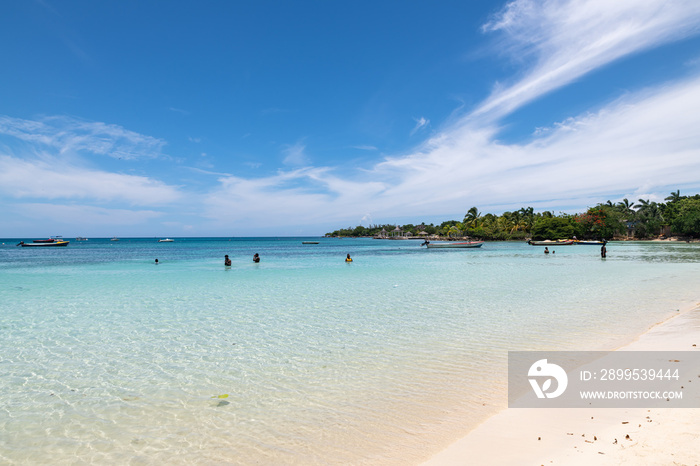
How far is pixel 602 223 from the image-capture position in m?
105

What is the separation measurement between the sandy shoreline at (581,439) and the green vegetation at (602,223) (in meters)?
110

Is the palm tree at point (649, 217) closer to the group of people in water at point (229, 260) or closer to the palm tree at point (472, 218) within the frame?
the palm tree at point (472, 218)

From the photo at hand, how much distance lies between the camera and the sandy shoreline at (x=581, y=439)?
3775 millimetres

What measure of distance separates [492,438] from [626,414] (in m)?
2.00

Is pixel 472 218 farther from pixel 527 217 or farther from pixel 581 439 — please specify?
pixel 581 439

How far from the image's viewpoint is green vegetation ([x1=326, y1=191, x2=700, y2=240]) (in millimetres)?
92288

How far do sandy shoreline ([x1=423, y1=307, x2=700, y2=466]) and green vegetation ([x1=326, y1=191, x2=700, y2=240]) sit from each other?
110261 millimetres

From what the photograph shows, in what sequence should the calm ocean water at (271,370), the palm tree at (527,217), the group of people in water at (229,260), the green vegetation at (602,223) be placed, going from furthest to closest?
the palm tree at (527,217) → the green vegetation at (602,223) → the group of people in water at (229,260) → the calm ocean water at (271,370)

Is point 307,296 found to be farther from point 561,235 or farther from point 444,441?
point 561,235

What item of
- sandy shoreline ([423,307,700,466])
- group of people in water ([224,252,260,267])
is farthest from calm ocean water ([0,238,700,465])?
group of people in water ([224,252,260,267])

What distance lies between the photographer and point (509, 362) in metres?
7.79

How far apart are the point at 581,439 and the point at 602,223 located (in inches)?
4872

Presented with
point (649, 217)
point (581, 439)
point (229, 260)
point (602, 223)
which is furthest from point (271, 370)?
point (649, 217)

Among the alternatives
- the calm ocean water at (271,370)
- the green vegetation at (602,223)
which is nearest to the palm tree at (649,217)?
the green vegetation at (602,223)
